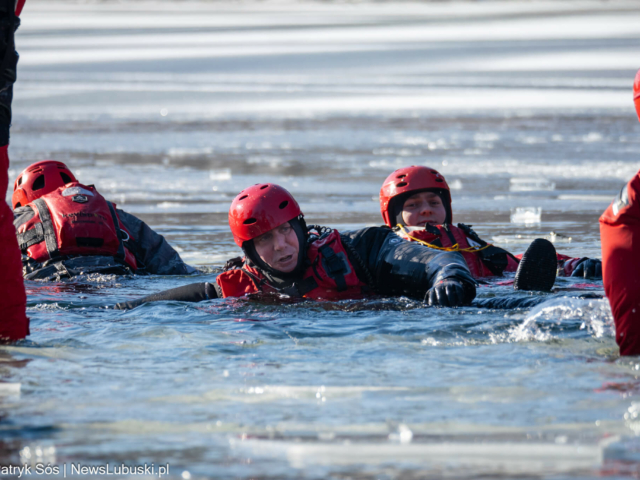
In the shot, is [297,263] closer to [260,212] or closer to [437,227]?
[260,212]

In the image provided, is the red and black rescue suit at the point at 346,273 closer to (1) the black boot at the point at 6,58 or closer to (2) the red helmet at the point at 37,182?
(1) the black boot at the point at 6,58

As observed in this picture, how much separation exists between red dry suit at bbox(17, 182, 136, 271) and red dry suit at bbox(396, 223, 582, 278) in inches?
100

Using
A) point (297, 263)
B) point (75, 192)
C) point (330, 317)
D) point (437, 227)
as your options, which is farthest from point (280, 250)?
point (75, 192)

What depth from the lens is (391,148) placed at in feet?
59.7

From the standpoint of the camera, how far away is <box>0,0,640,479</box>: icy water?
3.59 metres

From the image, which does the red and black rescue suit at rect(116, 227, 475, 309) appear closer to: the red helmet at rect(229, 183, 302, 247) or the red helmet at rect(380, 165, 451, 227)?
the red helmet at rect(229, 183, 302, 247)

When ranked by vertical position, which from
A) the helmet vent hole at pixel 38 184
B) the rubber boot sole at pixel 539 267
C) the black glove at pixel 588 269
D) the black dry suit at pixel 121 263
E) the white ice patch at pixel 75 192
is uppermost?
the helmet vent hole at pixel 38 184

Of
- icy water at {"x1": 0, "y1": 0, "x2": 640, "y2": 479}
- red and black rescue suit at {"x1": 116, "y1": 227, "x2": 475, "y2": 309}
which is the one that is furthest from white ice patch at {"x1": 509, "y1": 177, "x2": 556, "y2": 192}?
red and black rescue suit at {"x1": 116, "y1": 227, "x2": 475, "y2": 309}

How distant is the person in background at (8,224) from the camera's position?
4750 mm

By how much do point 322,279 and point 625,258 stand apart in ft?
8.76

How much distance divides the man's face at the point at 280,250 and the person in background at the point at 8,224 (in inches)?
73.1

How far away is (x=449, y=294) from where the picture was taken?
590cm

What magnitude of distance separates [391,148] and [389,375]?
45.7ft

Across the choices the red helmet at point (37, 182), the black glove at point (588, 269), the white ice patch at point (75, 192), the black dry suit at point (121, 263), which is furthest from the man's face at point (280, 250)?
the red helmet at point (37, 182)
